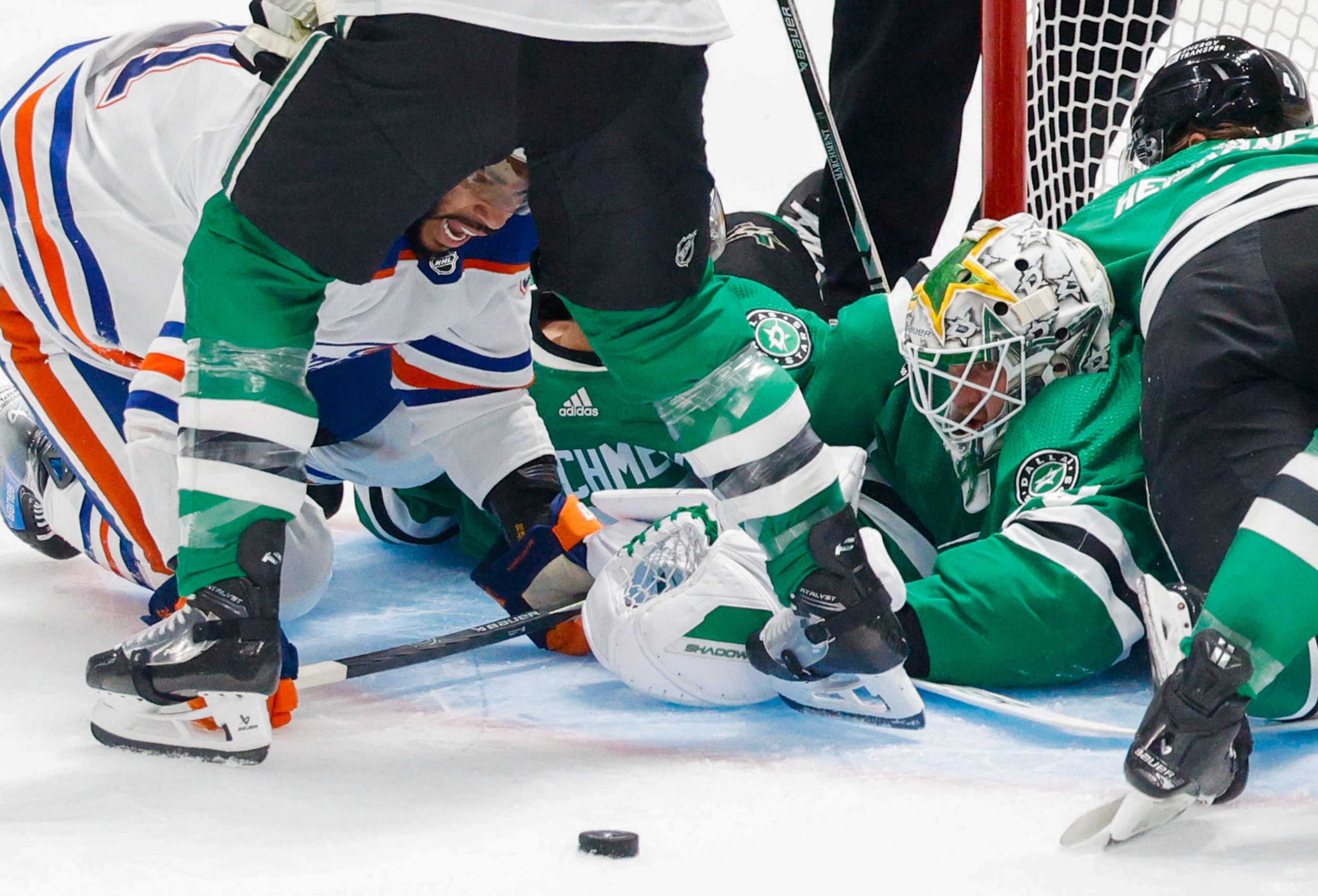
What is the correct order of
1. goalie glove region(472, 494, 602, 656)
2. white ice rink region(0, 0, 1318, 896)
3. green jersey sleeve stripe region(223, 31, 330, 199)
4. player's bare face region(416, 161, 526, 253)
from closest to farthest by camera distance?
white ice rink region(0, 0, 1318, 896) < green jersey sleeve stripe region(223, 31, 330, 199) < player's bare face region(416, 161, 526, 253) < goalie glove region(472, 494, 602, 656)

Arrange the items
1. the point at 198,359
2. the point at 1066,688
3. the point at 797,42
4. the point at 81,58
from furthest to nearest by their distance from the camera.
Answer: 1. the point at 797,42
2. the point at 81,58
3. the point at 1066,688
4. the point at 198,359

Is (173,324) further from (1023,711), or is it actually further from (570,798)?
(1023,711)

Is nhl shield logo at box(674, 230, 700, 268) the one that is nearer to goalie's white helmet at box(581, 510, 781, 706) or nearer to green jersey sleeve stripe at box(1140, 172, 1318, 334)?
goalie's white helmet at box(581, 510, 781, 706)

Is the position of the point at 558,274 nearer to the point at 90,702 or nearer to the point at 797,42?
the point at 90,702

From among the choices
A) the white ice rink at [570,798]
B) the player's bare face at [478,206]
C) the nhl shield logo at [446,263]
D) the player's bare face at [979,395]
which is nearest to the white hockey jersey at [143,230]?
the nhl shield logo at [446,263]

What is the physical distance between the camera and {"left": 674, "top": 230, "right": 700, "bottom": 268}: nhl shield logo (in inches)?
63.1

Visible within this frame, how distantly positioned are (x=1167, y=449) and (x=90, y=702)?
1378 mm

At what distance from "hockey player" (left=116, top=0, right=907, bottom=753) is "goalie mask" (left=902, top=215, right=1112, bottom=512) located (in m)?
0.52

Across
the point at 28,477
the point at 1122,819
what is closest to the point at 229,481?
the point at 1122,819

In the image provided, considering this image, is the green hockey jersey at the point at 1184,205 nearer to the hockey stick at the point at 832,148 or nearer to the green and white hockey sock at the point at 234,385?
the hockey stick at the point at 832,148

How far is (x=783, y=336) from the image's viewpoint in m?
2.48

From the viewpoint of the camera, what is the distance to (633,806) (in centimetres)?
162

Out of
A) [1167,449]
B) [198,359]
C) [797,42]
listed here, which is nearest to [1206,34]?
[797,42]

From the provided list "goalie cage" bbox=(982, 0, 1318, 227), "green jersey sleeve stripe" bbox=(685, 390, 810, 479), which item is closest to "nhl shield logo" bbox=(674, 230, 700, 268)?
"green jersey sleeve stripe" bbox=(685, 390, 810, 479)
